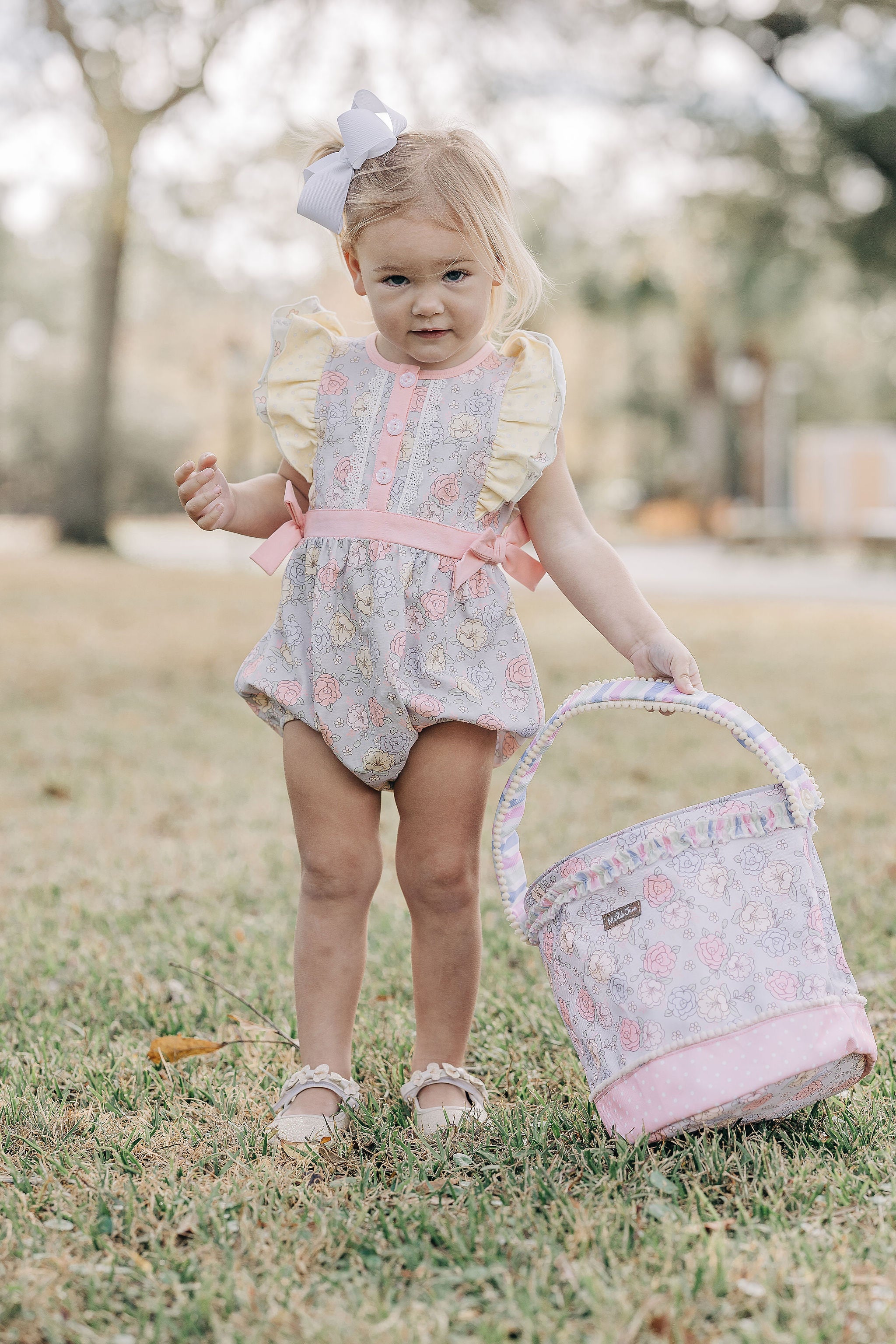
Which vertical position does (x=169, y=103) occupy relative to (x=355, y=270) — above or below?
above

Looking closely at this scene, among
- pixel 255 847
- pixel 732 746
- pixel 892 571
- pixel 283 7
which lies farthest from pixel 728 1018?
pixel 892 571

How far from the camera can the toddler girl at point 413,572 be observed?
81.7 inches

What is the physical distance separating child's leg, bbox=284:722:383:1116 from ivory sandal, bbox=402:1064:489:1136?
0.12 meters

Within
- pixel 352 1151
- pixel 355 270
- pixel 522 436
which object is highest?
pixel 355 270

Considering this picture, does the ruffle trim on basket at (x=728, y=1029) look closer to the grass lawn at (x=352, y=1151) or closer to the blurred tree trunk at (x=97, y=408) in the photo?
the grass lawn at (x=352, y=1151)

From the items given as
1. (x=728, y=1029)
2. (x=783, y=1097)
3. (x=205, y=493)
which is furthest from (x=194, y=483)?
(x=783, y=1097)

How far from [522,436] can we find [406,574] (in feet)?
0.97

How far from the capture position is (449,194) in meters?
2.06

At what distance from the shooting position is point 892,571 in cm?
1587

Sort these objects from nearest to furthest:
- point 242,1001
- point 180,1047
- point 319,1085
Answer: point 319,1085, point 180,1047, point 242,1001

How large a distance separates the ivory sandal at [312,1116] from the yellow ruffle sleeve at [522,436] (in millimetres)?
946

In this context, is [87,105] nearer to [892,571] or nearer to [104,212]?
[104,212]

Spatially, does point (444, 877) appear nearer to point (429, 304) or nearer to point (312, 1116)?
point (312, 1116)

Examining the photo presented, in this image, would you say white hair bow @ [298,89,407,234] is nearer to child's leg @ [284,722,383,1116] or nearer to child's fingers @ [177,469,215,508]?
child's fingers @ [177,469,215,508]
